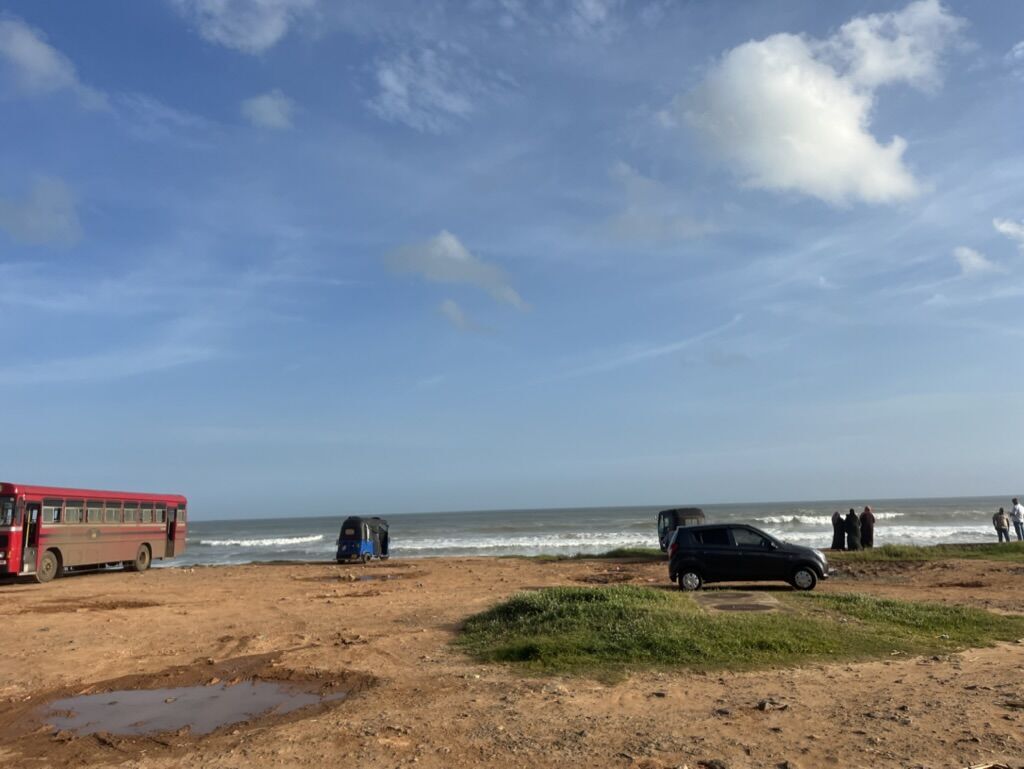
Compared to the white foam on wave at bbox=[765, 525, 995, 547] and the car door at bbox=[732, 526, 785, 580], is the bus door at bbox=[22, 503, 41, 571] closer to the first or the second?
the car door at bbox=[732, 526, 785, 580]

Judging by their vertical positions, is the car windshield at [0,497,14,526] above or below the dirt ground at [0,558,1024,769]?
above

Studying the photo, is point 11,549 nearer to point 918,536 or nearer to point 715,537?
point 715,537

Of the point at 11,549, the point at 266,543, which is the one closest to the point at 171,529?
the point at 11,549

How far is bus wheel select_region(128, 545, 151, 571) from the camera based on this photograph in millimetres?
28652

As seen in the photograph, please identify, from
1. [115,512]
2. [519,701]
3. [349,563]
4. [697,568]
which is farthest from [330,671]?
[349,563]

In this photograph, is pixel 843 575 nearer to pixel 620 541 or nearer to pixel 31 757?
pixel 31 757

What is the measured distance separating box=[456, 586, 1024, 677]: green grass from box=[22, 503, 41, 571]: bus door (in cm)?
1577

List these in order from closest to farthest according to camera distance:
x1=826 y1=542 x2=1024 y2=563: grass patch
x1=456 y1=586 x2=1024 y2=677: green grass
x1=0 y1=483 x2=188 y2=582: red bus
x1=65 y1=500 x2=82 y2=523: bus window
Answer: x1=456 y1=586 x2=1024 y2=677: green grass < x1=0 y1=483 x2=188 y2=582: red bus < x1=65 y1=500 x2=82 y2=523: bus window < x1=826 y1=542 x2=1024 y2=563: grass patch

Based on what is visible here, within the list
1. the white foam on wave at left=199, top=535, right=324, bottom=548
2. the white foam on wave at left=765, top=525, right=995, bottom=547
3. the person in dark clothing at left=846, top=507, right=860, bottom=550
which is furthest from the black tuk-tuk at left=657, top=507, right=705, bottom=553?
the white foam on wave at left=199, top=535, right=324, bottom=548

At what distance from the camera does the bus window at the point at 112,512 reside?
26328 millimetres

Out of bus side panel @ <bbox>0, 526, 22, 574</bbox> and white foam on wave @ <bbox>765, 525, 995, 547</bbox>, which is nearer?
bus side panel @ <bbox>0, 526, 22, 574</bbox>

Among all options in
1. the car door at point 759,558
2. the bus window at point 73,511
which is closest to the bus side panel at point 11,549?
the bus window at point 73,511

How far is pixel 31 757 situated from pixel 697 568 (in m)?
14.2

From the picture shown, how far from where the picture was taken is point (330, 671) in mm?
9891
